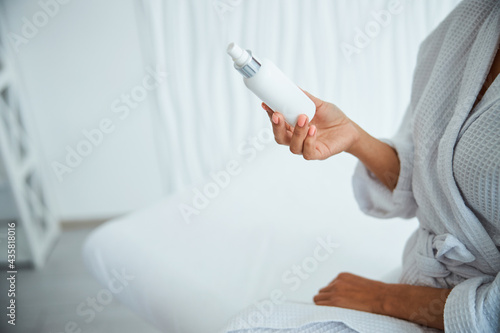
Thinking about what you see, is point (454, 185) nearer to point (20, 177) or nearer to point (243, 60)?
point (243, 60)

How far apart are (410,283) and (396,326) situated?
4.1 inches

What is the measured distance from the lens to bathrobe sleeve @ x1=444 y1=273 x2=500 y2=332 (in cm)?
52

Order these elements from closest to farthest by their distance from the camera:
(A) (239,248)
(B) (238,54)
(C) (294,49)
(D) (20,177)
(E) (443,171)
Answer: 1. (B) (238,54)
2. (E) (443,171)
3. (A) (239,248)
4. (C) (294,49)
5. (D) (20,177)

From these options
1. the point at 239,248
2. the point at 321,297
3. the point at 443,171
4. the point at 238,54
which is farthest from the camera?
the point at 239,248

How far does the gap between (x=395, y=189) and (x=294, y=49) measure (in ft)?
2.20

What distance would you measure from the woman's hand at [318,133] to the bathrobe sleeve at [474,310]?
256mm

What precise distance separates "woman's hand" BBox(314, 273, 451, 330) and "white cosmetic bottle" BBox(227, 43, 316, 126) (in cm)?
30

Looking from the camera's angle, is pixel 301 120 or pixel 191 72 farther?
pixel 191 72

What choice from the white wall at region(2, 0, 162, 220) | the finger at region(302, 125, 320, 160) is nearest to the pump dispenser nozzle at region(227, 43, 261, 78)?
the finger at region(302, 125, 320, 160)

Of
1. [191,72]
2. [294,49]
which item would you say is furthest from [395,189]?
[191,72]

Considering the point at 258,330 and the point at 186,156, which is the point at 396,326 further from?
the point at 186,156

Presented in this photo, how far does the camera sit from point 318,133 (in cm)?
65

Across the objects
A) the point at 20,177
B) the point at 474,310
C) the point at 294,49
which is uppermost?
the point at 20,177

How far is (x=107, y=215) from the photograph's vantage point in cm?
165
